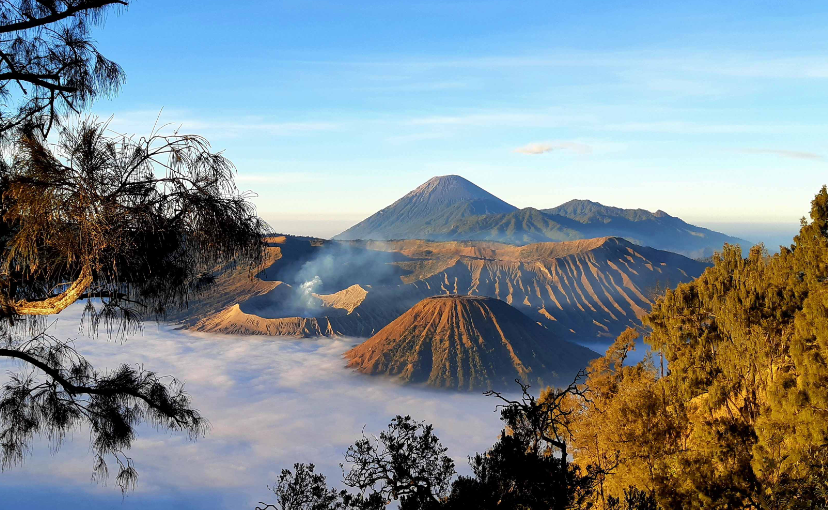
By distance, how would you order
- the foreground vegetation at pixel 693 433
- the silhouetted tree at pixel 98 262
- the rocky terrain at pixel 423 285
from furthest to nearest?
the rocky terrain at pixel 423 285
the foreground vegetation at pixel 693 433
the silhouetted tree at pixel 98 262

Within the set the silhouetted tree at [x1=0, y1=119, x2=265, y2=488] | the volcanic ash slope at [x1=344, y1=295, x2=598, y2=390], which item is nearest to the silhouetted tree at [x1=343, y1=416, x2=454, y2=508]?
the silhouetted tree at [x1=0, y1=119, x2=265, y2=488]

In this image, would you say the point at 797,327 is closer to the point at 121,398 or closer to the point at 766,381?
the point at 766,381

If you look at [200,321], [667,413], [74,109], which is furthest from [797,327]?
[200,321]

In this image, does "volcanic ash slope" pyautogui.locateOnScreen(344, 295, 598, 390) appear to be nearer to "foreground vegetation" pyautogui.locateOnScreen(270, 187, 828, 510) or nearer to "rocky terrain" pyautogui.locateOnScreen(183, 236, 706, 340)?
"rocky terrain" pyautogui.locateOnScreen(183, 236, 706, 340)

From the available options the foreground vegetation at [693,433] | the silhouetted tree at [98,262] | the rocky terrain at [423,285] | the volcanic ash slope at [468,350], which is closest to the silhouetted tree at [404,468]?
the foreground vegetation at [693,433]

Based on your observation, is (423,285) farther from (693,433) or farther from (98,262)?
(98,262)

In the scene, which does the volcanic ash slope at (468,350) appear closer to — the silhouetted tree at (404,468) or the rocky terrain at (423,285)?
the rocky terrain at (423,285)
